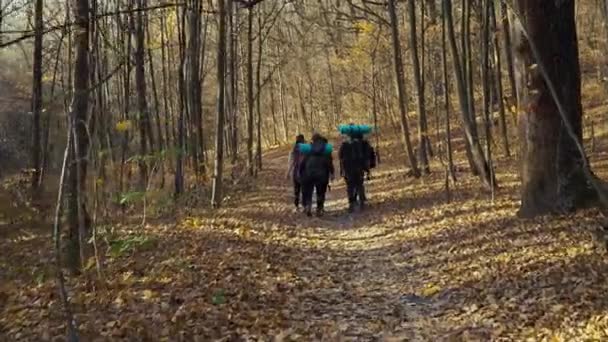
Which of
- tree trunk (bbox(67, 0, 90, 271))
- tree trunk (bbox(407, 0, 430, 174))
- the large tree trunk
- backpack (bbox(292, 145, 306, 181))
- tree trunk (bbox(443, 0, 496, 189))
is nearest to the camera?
tree trunk (bbox(67, 0, 90, 271))

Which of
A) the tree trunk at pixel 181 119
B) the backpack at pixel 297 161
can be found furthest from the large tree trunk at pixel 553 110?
the tree trunk at pixel 181 119

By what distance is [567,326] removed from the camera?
5.71m

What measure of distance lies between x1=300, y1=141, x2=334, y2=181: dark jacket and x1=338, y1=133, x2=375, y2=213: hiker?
0.44m

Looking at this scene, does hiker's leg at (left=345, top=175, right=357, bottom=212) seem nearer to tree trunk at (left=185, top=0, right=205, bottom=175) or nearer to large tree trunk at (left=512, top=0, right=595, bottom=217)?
tree trunk at (left=185, top=0, right=205, bottom=175)

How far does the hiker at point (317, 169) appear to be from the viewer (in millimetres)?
15203

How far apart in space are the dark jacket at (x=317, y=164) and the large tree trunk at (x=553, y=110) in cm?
562

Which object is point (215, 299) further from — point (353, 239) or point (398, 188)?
point (398, 188)

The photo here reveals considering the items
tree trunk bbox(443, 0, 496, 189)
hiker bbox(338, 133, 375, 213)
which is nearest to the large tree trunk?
tree trunk bbox(443, 0, 496, 189)

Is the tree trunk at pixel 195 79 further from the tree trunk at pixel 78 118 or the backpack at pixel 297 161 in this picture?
the tree trunk at pixel 78 118

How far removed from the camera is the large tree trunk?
400 inches

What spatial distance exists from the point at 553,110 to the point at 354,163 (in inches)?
237

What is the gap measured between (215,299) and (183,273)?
4.30 ft

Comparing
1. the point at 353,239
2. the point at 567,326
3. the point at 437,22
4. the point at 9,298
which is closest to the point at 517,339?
the point at 567,326

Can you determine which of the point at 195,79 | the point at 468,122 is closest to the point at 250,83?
the point at 195,79
